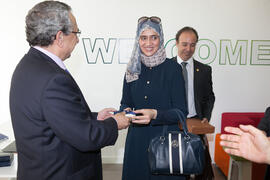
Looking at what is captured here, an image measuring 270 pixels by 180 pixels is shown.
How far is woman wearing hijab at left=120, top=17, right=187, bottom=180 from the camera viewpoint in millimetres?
1839

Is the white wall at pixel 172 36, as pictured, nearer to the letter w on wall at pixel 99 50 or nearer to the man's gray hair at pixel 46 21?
the letter w on wall at pixel 99 50

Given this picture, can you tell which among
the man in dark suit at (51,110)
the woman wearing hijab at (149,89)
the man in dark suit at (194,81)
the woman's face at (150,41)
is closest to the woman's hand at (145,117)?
the woman wearing hijab at (149,89)

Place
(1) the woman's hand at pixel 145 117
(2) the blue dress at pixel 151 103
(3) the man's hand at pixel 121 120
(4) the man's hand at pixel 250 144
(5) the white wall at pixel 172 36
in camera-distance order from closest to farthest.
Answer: (4) the man's hand at pixel 250 144 < (3) the man's hand at pixel 121 120 < (1) the woman's hand at pixel 145 117 < (2) the blue dress at pixel 151 103 < (5) the white wall at pixel 172 36

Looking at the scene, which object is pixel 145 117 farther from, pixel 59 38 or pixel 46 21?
pixel 46 21

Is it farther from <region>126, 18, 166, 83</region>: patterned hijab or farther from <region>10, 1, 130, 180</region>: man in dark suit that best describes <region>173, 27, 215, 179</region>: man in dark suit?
<region>10, 1, 130, 180</region>: man in dark suit

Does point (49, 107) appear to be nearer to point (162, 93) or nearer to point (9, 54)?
point (162, 93)

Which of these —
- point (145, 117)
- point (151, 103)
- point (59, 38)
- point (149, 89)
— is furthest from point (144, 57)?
point (59, 38)

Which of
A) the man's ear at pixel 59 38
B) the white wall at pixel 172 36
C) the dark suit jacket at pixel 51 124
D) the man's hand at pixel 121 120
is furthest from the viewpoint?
the white wall at pixel 172 36

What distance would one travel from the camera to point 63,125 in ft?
3.92

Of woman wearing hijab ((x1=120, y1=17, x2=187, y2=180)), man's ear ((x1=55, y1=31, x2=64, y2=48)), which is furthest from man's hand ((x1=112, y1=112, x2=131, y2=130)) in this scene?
man's ear ((x1=55, y1=31, x2=64, y2=48))


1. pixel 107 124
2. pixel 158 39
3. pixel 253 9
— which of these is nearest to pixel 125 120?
pixel 107 124

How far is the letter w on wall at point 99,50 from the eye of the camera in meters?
3.92

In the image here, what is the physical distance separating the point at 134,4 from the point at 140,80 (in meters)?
2.32

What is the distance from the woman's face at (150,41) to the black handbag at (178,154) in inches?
26.4
